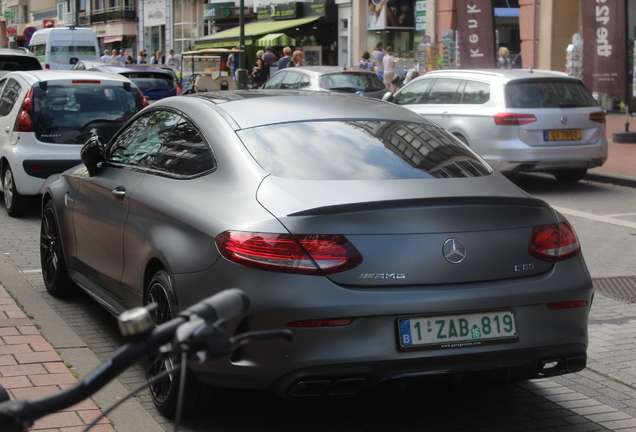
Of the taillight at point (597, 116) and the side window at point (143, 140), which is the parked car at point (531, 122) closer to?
the taillight at point (597, 116)

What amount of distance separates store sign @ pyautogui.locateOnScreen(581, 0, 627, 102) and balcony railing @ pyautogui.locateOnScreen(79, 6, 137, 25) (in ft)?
160

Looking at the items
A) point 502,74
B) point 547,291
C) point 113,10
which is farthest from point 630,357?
point 113,10

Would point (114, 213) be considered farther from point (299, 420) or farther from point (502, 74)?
point (502, 74)

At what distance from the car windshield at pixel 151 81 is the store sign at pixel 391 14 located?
1624 centimetres

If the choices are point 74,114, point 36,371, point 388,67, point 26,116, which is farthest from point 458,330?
point 388,67

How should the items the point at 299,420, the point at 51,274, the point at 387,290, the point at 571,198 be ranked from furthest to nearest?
the point at 571,198 → the point at 51,274 → the point at 299,420 → the point at 387,290

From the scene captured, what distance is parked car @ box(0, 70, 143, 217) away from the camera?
387 inches

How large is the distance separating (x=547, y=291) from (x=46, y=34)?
33528 mm

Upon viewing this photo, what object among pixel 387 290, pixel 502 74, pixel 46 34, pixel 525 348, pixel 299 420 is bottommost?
pixel 299 420

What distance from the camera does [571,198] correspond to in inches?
466

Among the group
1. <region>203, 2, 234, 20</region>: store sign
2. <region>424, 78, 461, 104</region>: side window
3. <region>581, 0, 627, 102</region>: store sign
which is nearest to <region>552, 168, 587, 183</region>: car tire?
<region>424, 78, 461, 104</region>: side window

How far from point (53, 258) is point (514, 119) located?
739 centimetres

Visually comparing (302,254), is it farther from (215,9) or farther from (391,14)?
(215,9)

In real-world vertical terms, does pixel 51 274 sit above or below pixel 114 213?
below
